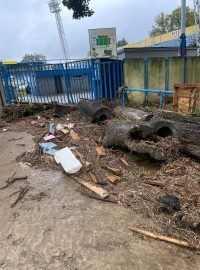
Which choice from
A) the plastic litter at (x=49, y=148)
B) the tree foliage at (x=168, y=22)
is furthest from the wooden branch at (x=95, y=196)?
the tree foliage at (x=168, y=22)

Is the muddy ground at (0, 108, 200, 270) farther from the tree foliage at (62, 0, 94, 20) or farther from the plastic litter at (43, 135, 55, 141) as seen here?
the tree foliage at (62, 0, 94, 20)

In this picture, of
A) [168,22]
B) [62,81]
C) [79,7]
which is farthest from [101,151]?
[168,22]

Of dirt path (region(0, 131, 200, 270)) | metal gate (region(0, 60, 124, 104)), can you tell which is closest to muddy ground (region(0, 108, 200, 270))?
dirt path (region(0, 131, 200, 270))

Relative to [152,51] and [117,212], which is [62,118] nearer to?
[117,212]

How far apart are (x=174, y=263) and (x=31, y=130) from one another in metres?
5.52

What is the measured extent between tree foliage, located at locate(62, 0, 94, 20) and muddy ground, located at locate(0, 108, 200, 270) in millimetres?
6960

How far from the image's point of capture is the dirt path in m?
2.13

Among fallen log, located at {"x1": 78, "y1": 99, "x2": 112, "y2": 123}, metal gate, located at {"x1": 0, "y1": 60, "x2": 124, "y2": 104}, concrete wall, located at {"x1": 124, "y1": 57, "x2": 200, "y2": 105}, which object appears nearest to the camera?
fallen log, located at {"x1": 78, "y1": 99, "x2": 112, "y2": 123}

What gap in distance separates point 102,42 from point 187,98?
4428mm

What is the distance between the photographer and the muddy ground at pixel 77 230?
214 cm

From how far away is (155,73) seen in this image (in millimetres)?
8000

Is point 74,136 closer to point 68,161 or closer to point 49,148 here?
point 49,148

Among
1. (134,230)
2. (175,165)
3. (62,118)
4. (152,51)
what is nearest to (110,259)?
(134,230)

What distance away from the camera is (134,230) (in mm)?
2506
